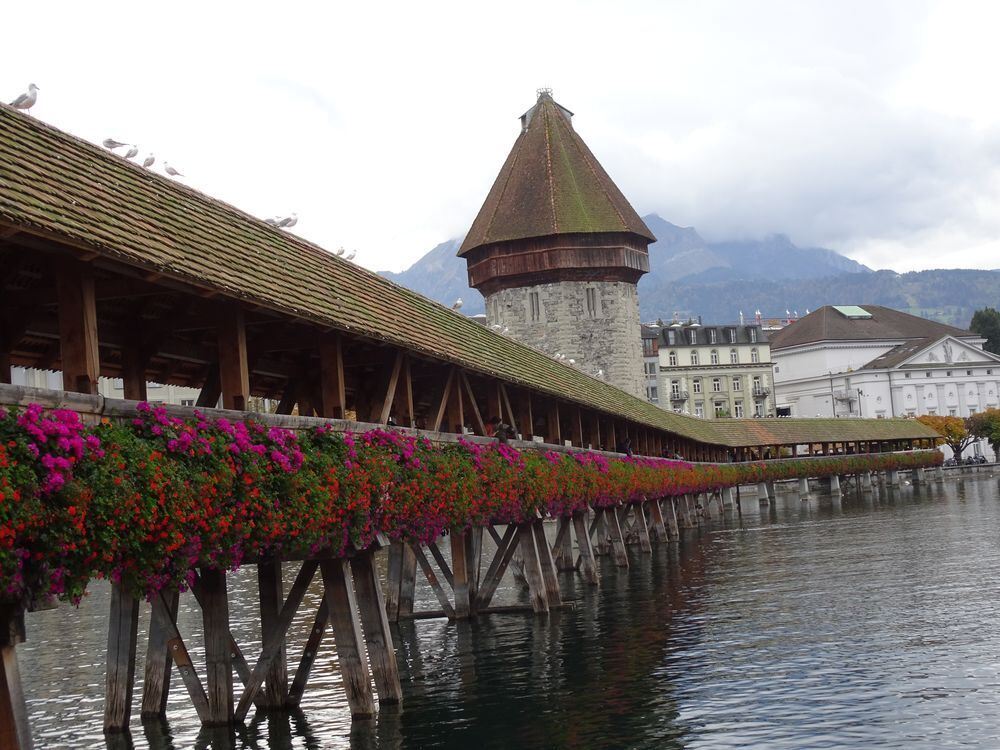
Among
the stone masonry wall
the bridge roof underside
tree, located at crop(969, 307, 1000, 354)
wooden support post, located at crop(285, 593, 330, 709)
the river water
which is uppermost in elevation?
tree, located at crop(969, 307, 1000, 354)

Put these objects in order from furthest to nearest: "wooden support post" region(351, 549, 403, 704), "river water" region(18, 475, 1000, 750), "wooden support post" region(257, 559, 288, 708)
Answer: "wooden support post" region(257, 559, 288, 708) → "wooden support post" region(351, 549, 403, 704) → "river water" region(18, 475, 1000, 750)

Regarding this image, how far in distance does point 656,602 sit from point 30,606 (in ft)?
61.2

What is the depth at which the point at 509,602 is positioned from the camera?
2794 centimetres

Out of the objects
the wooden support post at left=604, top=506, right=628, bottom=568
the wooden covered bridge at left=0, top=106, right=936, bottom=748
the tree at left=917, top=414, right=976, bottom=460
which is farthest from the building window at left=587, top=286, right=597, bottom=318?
the tree at left=917, top=414, right=976, bottom=460

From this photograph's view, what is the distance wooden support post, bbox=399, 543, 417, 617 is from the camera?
2498 cm

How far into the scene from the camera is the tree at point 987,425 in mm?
108812

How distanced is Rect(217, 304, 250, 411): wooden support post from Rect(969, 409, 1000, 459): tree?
105410mm

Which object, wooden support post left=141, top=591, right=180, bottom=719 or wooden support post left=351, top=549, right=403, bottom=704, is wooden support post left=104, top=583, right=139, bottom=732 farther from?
wooden support post left=351, top=549, right=403, bottom=704

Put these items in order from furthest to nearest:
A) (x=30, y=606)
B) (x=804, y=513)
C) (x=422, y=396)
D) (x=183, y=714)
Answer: (x=804, y=513) → (x=422, y=396) → (x=183, y=714) → (x=30, y=606)

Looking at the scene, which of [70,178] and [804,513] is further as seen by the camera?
[804,513]

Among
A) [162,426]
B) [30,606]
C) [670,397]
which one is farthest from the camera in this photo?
[670,397]

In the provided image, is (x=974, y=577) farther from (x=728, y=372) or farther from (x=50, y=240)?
(x=728, y=372)

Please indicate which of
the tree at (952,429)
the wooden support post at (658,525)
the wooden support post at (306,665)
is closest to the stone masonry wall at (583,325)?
the wooden support post at (658,525)

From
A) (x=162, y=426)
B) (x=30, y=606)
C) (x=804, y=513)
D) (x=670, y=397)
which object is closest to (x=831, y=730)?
(x=162, y=426)
